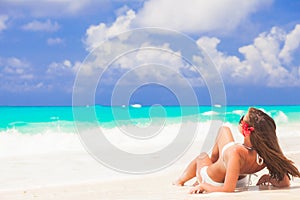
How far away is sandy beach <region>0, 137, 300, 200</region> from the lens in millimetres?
4953

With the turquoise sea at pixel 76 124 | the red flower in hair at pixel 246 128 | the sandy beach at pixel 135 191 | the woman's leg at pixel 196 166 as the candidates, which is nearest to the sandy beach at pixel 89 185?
the sandy beach at pixel 135 191

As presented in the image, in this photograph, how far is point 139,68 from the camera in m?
9.45

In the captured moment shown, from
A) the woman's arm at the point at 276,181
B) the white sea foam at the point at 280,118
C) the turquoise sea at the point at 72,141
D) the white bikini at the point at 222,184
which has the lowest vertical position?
the woman's arm at the point at 276,181

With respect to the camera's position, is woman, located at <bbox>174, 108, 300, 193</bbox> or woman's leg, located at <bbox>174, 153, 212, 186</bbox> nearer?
woman, located at <bbox>174, 108, 300, 193</bbox>

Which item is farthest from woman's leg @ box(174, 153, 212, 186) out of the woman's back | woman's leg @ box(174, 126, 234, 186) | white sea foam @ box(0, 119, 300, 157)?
white sea foam @ box(0, 119, 300, 157)

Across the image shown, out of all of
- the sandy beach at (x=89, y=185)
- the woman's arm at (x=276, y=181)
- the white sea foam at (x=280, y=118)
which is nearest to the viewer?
the sandy beach at (x=89, y=185)

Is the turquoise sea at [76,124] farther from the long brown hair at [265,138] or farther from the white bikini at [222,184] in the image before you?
the long brown hair at [265,138]

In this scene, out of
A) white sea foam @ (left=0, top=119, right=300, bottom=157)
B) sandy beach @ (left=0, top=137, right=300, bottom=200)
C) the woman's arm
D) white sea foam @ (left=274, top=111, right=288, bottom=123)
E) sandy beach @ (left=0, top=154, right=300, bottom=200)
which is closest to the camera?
sandy beach @ (left=0, top=154, right=300, bottom=200)

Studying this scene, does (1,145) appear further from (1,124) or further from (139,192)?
(139,192)

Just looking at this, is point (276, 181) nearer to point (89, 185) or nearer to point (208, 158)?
point (208, 158)

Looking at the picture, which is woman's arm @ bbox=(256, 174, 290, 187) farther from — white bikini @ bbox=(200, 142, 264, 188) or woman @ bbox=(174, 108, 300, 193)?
white bikini @ bbox=(200, 142, 264, 188)

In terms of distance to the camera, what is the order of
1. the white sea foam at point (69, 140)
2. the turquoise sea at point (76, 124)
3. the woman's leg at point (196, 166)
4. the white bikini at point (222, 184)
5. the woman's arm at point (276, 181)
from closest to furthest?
the white bikini at point (222, 184)
the woman's arm at point (276, 181)
the woman's leg at point (196, 166)
the white sea foam at point (69, 140)
the turquoise sea at point (76, 124)

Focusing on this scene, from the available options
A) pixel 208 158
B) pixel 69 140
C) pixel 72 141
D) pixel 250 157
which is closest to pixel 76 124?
pixel 69 140

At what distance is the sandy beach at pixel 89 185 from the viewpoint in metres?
4.95
